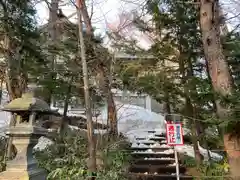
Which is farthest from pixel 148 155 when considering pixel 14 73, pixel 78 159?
pixel 14 73

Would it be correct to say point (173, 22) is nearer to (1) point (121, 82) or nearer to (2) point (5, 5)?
(1) point (121, 82)

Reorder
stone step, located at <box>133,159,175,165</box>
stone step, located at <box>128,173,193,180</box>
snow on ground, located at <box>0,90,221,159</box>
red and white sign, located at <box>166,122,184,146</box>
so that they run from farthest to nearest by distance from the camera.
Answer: snow on ground, located at <box>0,90,221,159</box>, stone step, located at <box>133,159,175,165</box>, stone step, located at <box>128,173,193,180</box>, red and white sign, located at <box>166,122,184,146</box>

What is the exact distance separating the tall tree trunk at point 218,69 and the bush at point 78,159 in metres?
2.95

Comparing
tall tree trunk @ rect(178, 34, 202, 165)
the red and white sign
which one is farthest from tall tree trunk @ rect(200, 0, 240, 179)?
tall tree trunk @ rect(178, 34, 202, 165)

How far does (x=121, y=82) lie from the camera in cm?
954

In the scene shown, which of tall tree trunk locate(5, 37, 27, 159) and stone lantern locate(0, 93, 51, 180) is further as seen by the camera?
tall tree trunk locate(5, 37, 27, 159)

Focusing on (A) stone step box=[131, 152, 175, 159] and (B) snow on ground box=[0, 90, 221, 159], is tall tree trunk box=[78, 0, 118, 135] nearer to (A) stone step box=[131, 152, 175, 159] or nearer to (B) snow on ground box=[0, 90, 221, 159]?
(A) stone step box=[131, 152, 175, 159]

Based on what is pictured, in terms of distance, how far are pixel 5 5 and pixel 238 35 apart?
7.50 metres

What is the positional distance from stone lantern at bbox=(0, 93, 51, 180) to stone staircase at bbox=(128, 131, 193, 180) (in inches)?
127

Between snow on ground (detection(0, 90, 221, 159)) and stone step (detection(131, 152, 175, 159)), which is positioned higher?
snow on ground (detection(0, 90, 221, 159))

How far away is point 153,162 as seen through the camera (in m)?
9.00

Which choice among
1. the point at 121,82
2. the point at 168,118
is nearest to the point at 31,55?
the point at 121,82

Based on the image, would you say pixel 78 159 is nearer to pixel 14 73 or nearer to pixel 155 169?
pixel 155 169

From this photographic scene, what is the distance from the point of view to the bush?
7.02 meters
